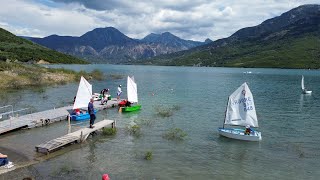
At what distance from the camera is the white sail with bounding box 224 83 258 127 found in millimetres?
36281

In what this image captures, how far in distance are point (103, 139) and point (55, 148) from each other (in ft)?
21.3

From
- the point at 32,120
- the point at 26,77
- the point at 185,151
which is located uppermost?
the point at 26,77

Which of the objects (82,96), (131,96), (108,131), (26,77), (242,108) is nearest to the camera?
(108,131)

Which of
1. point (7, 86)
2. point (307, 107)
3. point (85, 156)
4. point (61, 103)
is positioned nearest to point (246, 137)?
point (85, 156)

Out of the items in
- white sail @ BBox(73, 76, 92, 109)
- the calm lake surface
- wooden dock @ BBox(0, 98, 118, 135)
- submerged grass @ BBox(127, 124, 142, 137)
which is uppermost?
white sail @ BBox(73, 76, 92, 109)

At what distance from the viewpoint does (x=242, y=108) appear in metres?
36.5

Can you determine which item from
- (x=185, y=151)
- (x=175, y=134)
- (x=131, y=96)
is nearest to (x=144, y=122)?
(x=175, y=134)

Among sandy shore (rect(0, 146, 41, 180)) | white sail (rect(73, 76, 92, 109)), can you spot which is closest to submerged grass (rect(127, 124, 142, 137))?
white sail (rect(73, 76, 92, 109))

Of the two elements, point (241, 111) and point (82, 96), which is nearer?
point (241, 111)

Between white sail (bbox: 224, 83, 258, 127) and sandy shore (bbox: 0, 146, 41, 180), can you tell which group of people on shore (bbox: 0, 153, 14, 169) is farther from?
white sail (bbox: 224, 83, 258, 127)

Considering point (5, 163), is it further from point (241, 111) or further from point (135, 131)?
point (241, 111)

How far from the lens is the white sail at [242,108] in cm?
3628

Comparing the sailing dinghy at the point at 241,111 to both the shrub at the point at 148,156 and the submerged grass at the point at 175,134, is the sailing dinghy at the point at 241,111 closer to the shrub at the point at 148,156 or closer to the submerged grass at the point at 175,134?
the submerged grass at the point at 175,134

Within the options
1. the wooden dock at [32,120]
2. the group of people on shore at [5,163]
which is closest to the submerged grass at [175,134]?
the wooden dock at [32,120]
